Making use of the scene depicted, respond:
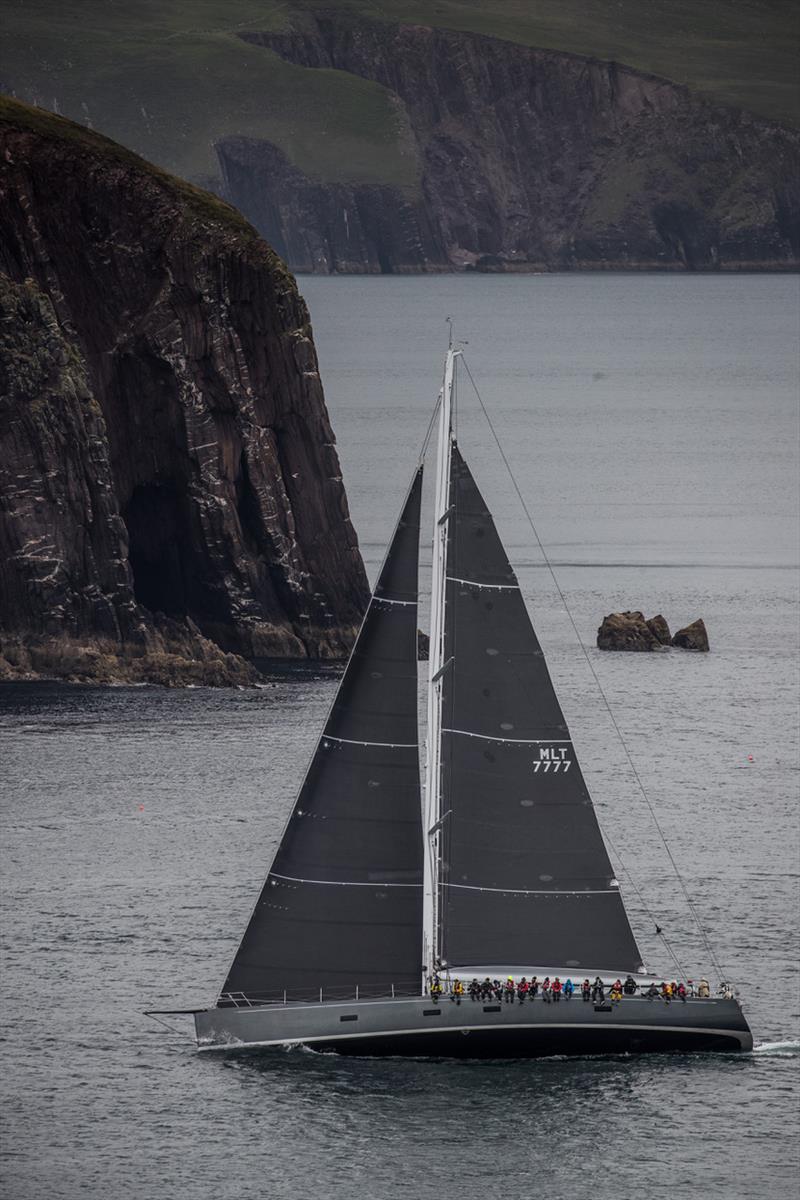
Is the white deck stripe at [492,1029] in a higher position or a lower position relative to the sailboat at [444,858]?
lower

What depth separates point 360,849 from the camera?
70.2 metres

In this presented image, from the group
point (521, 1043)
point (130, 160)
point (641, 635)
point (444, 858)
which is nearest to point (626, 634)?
point (641, 635)

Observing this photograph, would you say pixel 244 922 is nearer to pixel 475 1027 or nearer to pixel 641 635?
pixel 475 1027

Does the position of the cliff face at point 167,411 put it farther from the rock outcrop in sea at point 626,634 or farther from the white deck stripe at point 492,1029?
the white deck stripe at point 492,1029

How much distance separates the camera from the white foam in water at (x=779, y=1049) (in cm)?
7444

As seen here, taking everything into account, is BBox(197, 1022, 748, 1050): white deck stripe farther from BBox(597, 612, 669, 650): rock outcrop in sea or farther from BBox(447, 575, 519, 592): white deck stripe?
BBox(597, 612, 669, 650): rock outcrop in sea

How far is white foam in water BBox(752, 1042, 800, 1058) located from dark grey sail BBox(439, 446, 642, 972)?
280 inches

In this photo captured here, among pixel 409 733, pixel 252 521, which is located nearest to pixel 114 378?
pixel 252 521

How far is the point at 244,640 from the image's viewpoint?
135 meters

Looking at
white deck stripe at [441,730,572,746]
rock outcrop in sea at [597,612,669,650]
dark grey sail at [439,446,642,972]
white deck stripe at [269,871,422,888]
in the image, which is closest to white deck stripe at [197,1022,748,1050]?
dark grey sail at [439,446,642,972]

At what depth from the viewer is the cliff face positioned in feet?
431

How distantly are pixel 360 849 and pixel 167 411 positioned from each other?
223ft

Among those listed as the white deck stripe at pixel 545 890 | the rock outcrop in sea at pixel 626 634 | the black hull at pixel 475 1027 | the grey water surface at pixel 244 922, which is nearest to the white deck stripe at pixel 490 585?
the white deck stripe at pixel 545 890

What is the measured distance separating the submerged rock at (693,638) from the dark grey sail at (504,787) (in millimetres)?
69539
